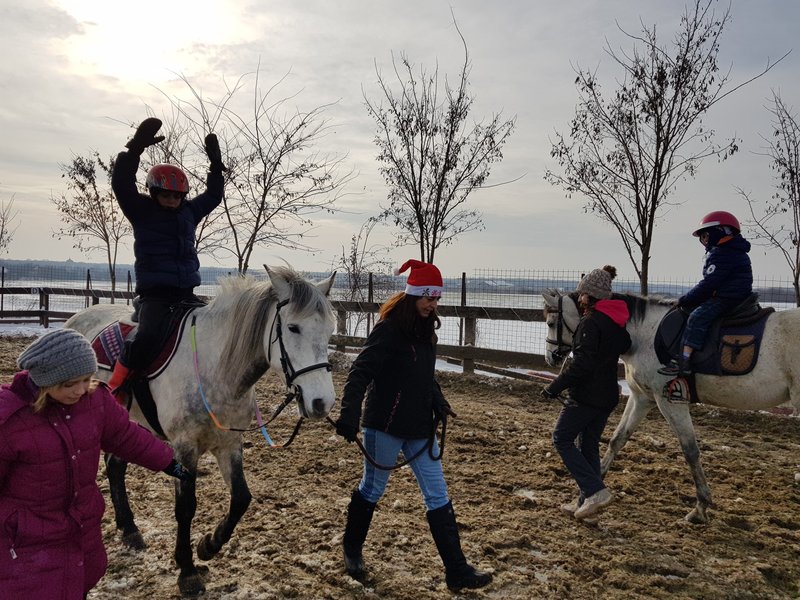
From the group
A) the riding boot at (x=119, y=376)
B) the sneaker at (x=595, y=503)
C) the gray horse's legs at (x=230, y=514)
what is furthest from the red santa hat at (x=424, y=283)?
the sneaker at (x=595, y=503)

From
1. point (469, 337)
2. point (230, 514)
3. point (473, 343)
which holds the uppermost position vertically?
point (469, 337)

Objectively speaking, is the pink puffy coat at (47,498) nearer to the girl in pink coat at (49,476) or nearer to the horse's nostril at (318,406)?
the girl in pink coat at (49,476)

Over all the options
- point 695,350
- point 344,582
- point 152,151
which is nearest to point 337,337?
point 152,151

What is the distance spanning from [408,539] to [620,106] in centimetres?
709

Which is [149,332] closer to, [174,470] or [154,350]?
[154,350]

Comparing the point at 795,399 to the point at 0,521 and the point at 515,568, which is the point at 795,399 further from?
the point at 0,521

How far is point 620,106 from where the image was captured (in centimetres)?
853

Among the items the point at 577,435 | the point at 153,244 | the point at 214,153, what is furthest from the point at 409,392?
the point at 214,153

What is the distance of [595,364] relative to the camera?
14.0 ft

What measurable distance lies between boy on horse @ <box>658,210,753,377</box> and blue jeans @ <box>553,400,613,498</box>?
41.5 inches

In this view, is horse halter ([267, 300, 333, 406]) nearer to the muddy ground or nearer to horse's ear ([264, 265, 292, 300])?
horse's ear ([264, 265, 292, 300])

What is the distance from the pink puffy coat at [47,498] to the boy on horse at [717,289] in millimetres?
4415

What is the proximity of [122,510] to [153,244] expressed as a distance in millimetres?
1819

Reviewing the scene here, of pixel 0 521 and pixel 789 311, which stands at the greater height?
pixel 789 311
